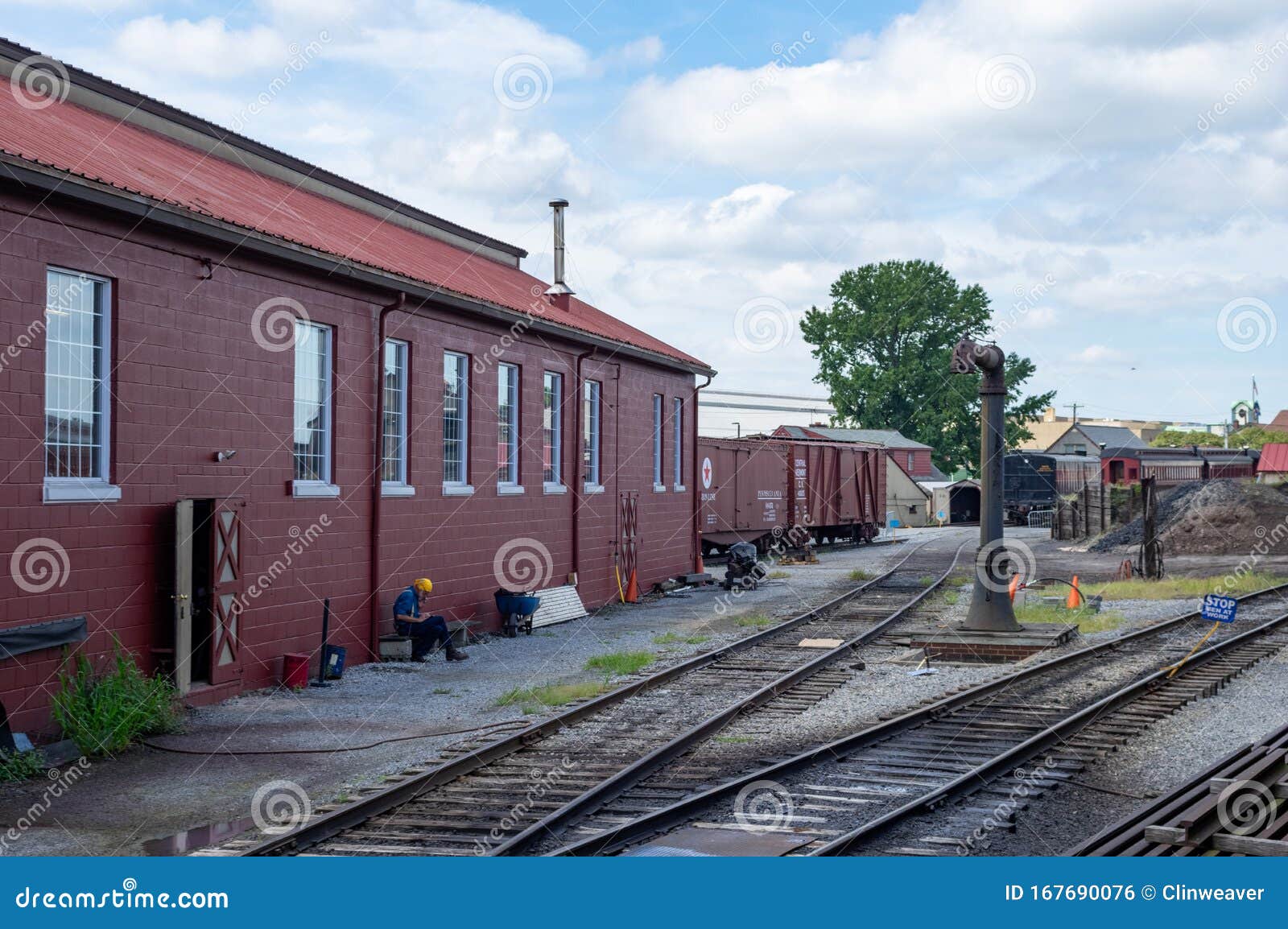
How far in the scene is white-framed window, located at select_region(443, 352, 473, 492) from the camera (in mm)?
17781

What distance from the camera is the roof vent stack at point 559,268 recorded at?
2364 centimetres

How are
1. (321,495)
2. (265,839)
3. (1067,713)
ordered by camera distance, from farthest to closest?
(321,495) < (1067,713) < (265,839)

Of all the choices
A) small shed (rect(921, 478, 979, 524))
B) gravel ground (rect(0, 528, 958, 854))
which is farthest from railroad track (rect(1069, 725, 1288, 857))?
small shed (rect(921, 478, 979, 524))

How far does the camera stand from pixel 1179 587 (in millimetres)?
26328

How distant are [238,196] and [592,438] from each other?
9236 mm

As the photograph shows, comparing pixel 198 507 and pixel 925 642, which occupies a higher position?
pixel 198 507

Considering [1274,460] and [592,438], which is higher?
[1274,460]

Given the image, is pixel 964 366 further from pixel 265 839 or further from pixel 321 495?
pixel 265 839

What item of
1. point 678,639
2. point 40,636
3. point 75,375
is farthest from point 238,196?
point 678,639

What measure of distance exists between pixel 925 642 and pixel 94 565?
410 inches

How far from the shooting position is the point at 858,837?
7.52 m

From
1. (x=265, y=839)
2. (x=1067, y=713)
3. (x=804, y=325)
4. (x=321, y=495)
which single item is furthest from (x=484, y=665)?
(x=804, y=325)

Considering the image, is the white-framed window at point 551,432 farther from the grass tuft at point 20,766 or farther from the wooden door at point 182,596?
the grass tuft at point 20,766

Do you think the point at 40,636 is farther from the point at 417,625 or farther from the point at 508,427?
the point at 508,427
